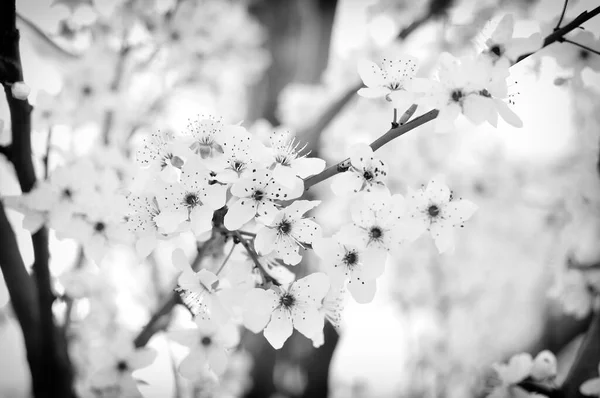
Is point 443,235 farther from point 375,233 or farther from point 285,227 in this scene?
point 285,227

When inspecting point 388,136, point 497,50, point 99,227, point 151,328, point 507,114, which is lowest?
point 151,328

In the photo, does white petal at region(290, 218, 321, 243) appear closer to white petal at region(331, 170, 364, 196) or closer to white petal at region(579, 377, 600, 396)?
white petal at region(331, 170, 364, 196)

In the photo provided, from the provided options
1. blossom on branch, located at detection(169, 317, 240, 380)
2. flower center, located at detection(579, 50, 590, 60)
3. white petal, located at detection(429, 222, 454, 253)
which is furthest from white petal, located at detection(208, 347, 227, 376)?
flower center, located at detection(579, 50, 590, 60)

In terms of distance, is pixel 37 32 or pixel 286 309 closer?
pixel 286 309

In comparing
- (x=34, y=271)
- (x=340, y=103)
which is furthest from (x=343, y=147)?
(x=34, y=271)

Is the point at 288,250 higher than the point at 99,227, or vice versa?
the point at 288,250

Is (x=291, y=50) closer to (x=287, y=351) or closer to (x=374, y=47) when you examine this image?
(x=374, y=47)

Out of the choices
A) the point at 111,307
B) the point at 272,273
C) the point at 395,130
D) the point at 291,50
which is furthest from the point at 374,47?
the point at 111,307

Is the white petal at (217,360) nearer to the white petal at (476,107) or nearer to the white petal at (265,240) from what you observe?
the white petal at (265,240)
